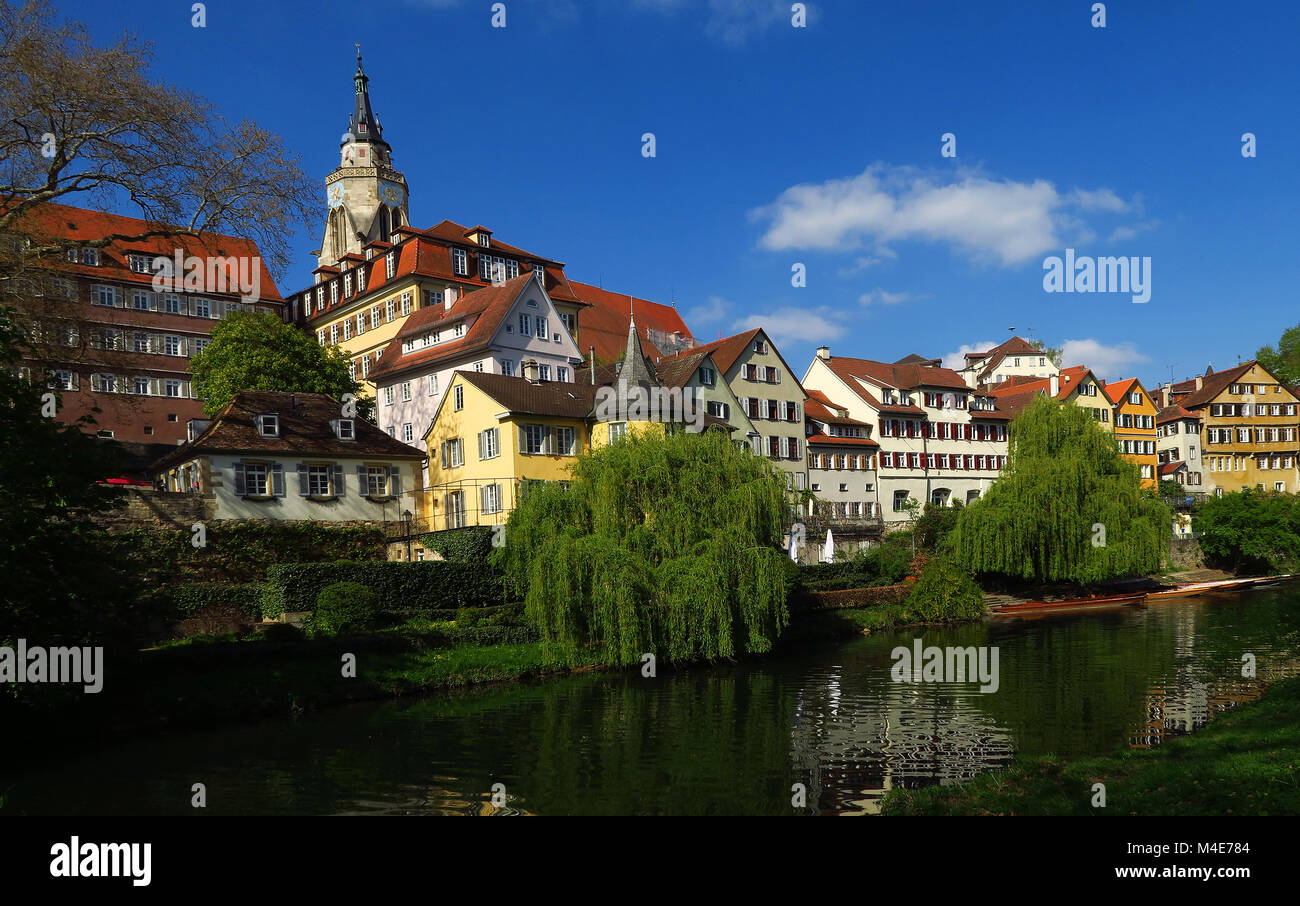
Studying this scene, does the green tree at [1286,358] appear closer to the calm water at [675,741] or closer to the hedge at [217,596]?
the calm water at [675,741]

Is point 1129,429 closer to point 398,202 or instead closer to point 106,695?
point 398,202

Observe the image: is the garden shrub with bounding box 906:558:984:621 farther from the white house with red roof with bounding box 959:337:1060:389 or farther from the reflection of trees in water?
the white house with red roof with bounding box 959:337:1060:389

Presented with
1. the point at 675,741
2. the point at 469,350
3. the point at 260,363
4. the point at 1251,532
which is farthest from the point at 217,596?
the point at 1251,532

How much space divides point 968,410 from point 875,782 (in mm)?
68715

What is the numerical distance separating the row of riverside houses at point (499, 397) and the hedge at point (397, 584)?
21.1ft

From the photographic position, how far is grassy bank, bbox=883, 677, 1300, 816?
12.4m

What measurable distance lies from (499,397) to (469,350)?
11.5 m

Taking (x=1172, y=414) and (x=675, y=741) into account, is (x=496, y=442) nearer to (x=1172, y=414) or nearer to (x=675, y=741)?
(x=675, y=741)

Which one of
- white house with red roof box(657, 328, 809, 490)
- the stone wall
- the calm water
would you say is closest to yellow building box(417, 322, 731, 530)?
white house with red roof box(657, 328, 809, 490)

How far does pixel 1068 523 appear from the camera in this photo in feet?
167

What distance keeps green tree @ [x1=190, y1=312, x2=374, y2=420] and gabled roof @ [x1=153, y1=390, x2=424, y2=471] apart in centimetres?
742

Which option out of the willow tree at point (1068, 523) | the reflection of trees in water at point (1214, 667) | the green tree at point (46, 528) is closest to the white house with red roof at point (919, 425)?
the willow tree at point (1068, 523)
